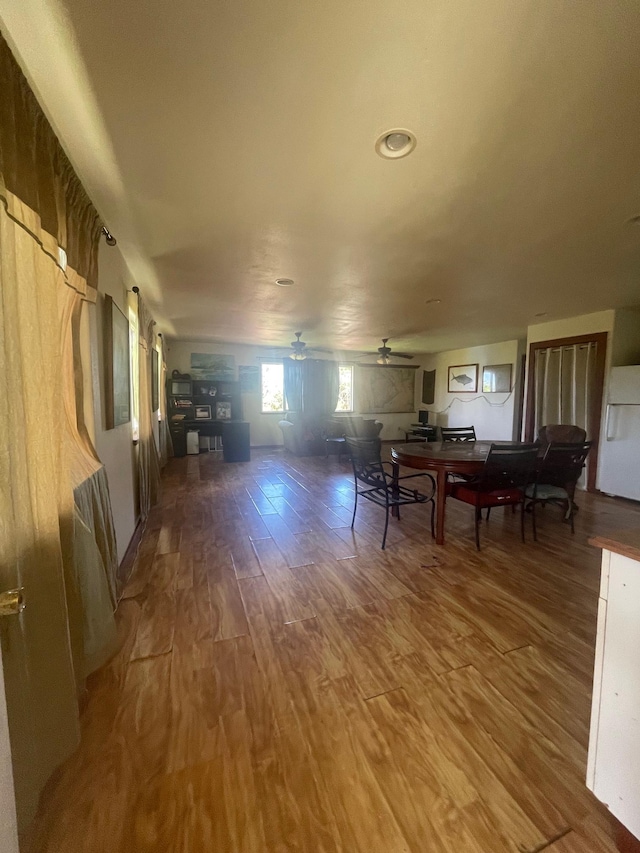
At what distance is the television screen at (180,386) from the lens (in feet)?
22.1

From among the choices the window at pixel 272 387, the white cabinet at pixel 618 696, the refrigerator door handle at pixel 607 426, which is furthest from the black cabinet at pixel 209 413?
the white cabinet at pixel 618 696

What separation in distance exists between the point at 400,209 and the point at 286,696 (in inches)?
97.5

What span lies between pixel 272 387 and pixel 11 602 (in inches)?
280

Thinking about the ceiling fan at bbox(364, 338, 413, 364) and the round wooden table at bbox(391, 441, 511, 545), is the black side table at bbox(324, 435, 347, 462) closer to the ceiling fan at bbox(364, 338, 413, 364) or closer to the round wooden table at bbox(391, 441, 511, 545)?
the ceiling fan at bbox(364, 338, 413, 364)

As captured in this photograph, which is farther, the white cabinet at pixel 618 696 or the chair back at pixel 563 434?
the chair back at pixel 563 434

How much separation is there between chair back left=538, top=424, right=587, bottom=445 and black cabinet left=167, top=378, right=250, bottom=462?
15.4 feet

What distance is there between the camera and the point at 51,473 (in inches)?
42.3

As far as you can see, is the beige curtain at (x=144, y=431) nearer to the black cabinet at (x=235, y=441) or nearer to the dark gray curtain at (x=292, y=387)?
the black cabinet at (x=235, y=441)

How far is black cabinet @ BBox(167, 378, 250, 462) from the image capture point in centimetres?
612

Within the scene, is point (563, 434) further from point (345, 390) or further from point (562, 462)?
point (345, 390)

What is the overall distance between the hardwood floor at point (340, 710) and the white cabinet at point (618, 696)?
162mm

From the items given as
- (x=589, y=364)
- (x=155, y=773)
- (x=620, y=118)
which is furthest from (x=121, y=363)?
(x=589, y=364)

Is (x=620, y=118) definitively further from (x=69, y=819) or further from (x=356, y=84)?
(x=69, y=819)

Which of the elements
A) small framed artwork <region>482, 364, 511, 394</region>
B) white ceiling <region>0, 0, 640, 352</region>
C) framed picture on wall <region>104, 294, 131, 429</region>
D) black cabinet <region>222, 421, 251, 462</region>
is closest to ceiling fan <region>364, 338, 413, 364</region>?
small framed artwork <region>482, 364, 511, 394</region>
